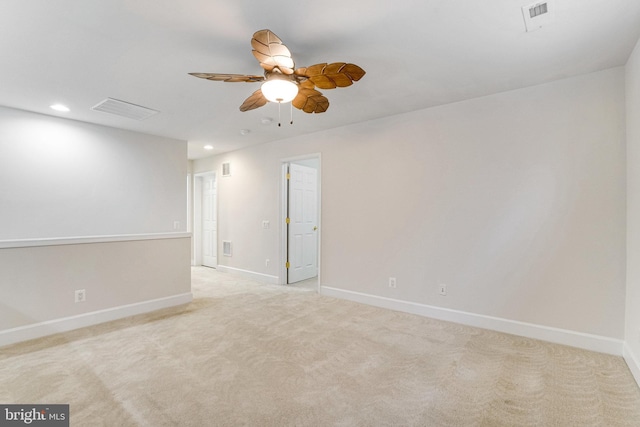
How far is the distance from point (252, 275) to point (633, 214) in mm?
5097

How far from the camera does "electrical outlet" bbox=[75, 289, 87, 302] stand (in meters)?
3.23

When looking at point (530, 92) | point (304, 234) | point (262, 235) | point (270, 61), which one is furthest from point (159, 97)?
point (530, 92)

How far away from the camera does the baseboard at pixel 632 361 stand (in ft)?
7.11

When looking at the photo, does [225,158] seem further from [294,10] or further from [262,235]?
[294,10]

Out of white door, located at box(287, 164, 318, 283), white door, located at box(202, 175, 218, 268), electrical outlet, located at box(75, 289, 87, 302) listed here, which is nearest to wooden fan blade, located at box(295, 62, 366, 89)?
white door, located at box(287, 164, 318, 283)

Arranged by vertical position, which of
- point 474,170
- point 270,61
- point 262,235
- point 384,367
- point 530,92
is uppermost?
point 530,92

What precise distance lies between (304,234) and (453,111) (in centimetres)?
324

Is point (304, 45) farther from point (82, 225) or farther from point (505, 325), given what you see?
point (82, 225)

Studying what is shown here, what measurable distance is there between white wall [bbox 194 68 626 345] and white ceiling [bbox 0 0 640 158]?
0.32m

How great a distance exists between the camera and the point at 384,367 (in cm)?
239

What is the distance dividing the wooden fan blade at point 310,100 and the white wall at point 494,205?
159cm

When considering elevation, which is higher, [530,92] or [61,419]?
[530,92]

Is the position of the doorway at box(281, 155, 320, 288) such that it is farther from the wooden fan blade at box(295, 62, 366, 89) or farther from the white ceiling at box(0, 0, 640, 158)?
the wooden fan blade at box(295, 62, 366, 89)

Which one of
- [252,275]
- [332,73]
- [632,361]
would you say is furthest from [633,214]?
[252,275]
